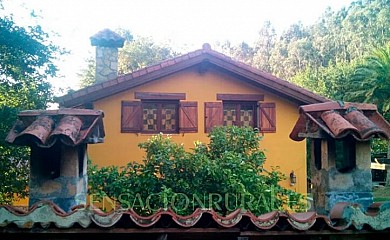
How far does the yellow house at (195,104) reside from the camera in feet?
37.9

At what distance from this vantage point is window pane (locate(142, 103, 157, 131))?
11.8 metres

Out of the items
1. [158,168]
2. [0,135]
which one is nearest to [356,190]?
[158,168]

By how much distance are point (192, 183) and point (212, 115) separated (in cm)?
488

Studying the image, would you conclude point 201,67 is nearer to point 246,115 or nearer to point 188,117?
point 188,117

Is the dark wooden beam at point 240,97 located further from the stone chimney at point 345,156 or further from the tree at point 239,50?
the tree at point 239,50

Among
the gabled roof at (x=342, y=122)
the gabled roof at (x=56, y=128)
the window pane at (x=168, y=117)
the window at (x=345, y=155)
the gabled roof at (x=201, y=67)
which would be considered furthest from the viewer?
the window pane at (x=168, y=117)

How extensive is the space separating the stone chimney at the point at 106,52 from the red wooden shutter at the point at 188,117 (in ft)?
8.42

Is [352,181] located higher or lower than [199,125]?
lower

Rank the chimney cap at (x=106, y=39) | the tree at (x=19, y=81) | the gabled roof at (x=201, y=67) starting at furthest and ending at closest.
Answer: the chimney cap at (x=106, y=39) < the gabled roof at (x=201, y=67) < the tree at (x=19, y=81)

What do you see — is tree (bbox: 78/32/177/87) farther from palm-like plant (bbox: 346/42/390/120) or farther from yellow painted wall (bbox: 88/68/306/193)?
yellow painted wall (bbox: 88/68/306/193)

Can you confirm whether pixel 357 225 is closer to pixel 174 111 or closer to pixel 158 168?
pixel 158 168

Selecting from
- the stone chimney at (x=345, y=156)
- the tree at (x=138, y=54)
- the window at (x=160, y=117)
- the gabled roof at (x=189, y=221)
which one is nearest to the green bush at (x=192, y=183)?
the stone chimney at (x=345, y=156)

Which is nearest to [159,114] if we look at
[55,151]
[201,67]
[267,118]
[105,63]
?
[201,67]

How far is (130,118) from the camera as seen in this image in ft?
38.1
